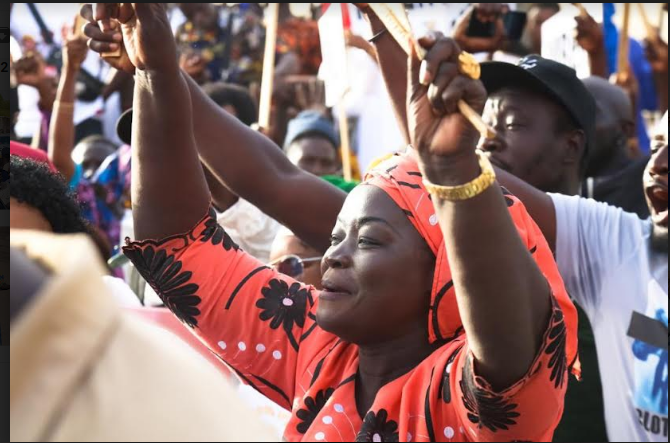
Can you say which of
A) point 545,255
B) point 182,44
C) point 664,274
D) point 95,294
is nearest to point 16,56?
point 182,44

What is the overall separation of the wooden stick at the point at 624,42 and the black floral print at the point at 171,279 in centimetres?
326

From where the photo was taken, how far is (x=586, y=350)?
321 centimetres

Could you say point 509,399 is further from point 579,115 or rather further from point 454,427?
point 579,115

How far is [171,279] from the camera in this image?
222cm

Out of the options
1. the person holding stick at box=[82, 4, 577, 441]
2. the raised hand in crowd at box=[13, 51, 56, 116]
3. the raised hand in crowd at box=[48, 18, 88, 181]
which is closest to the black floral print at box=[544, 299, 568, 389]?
the person holding stick at box=[82, 4, 577, 441]

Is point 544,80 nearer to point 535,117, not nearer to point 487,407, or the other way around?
point 535,117

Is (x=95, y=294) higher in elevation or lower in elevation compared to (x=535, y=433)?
higher

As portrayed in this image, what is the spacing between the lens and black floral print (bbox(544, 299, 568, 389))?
5.48ft

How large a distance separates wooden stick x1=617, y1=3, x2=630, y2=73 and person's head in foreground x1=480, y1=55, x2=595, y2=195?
169 centimetres

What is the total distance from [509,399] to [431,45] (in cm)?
56

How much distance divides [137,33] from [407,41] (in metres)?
0.74

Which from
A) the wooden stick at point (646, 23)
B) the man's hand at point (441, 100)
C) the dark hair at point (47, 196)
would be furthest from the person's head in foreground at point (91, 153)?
the man's hand at point (441, 100)

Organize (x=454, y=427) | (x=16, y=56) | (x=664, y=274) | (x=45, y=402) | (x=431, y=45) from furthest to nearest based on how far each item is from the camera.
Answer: (x=16, y=56), (x=664, y=274), (x=454, y=427), (x=431, y=45), (x=45, y=402)

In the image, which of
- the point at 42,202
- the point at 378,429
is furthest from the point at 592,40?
the point at 378,429
